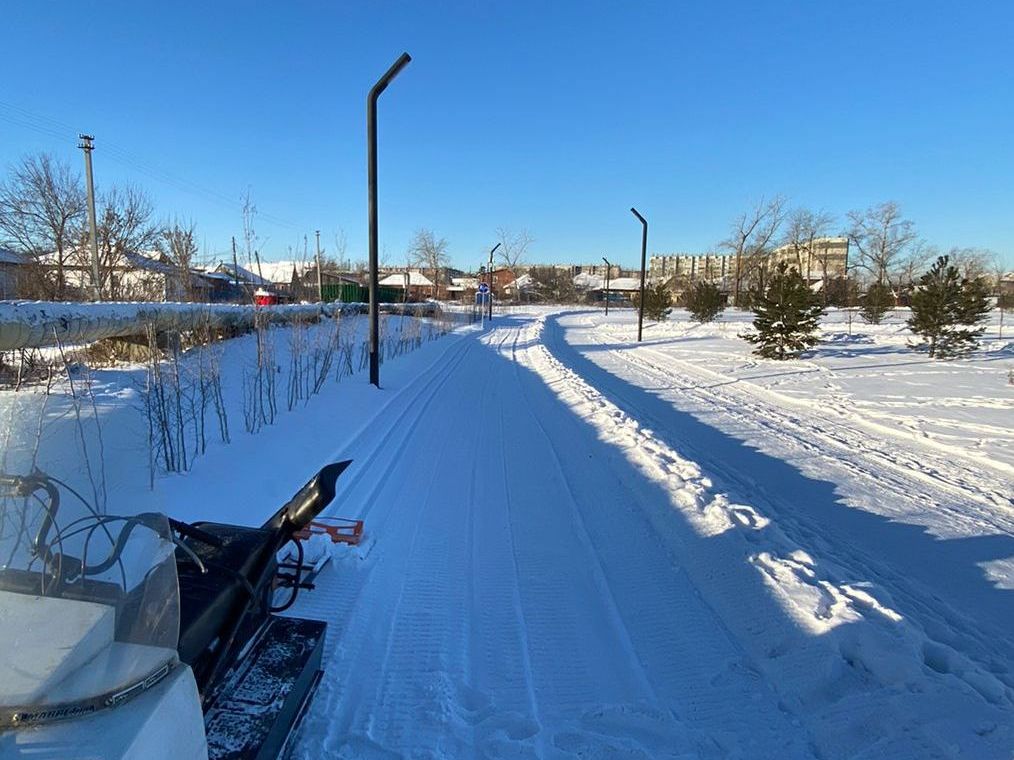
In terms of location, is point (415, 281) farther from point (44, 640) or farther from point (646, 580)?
point (44, 640)

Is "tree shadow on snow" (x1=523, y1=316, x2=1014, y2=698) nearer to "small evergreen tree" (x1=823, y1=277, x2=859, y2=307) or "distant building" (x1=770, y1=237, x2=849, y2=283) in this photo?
"small evergreen tree" (x1=823, y1=277, x2=859, y2=307)

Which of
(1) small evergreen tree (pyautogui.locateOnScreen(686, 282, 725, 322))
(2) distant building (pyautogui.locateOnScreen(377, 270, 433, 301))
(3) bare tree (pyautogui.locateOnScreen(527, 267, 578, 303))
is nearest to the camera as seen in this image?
(1) small evergreen tree (pyautogui.locateOnScreen(686, 282, 725, 322))

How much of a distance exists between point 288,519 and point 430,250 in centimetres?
8526

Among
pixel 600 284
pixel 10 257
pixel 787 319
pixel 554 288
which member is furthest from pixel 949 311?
pixel 600 284

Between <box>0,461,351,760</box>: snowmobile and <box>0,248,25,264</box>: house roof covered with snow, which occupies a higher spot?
<box>0,248,25,264</box>: house roof covered with snow

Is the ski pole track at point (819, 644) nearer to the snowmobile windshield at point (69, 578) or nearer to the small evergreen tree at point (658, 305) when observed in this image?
the snowmobile windshield at point (69, 578)

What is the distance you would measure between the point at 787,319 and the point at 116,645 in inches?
798

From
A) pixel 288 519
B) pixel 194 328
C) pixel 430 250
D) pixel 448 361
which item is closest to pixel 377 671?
pixel 288 519

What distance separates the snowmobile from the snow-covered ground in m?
0.20

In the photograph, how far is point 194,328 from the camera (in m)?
11.2

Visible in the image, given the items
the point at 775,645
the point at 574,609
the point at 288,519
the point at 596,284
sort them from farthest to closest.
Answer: the point at 596,284, the point at 574,609, the point at 775,645, the point at 288,519

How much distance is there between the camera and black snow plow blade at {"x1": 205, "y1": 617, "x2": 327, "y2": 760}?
6.74 feet

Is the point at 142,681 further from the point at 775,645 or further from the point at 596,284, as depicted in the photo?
the point at 596,284

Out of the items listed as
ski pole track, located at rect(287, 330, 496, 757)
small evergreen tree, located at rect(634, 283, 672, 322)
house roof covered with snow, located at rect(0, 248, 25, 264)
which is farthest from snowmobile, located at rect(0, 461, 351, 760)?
small evergreen tree, located at rect(634, 283, 672, 322)
